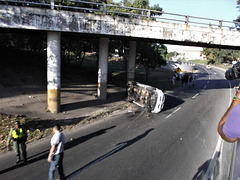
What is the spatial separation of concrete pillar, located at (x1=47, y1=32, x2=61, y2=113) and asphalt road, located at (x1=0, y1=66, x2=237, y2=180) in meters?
3.17

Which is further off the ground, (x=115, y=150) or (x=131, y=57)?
(x=131, y=57)

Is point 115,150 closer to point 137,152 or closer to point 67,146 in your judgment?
point 137,152

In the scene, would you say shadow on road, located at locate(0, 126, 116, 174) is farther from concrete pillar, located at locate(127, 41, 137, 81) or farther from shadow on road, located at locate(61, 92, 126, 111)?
concrete pillar, located at locate(127, 41, 137, 81)

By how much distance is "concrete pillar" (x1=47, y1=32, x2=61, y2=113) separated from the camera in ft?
39.2

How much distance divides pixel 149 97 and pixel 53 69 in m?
6.52

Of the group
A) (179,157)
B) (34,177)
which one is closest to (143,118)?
(179,157)

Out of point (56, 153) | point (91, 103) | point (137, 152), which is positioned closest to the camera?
point (56, 153)

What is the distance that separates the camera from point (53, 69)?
12.0 m

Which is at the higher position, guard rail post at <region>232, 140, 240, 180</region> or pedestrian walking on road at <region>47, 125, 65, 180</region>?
guard rail post at <region>232, 140, 240, 180</region>

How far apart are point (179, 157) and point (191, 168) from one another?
739mm

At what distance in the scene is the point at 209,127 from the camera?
1067 cm

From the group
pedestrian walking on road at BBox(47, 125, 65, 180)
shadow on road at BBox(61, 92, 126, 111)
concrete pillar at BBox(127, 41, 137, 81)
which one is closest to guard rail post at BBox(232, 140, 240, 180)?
pedestrian walking on road at BBox(47, 125, 65, 180)

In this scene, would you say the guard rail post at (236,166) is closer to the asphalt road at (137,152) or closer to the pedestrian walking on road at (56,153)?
the asphalt road at (137,152)

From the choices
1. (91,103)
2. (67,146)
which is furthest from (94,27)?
(67,146)
